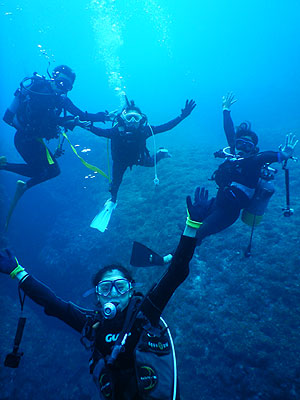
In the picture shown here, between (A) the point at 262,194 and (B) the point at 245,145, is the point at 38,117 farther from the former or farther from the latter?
(A) the point at 262,194

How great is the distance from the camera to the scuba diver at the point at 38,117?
203 inches

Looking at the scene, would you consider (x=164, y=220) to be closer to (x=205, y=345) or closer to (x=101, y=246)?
(x=101, y=246)

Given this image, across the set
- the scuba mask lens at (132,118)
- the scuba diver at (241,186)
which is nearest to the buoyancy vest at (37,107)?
the scuba mask lens at (132,118)

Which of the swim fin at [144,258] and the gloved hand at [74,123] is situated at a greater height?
the gloved hand at [74,123]

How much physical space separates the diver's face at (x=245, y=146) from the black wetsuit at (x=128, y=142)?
5.52 ft

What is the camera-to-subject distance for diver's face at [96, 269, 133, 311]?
251cm

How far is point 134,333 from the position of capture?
7.64 feet

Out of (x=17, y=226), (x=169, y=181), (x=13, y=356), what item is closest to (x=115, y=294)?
(x=13, y=356)

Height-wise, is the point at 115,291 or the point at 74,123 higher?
the point at 74,123

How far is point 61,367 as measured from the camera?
6.79 metres

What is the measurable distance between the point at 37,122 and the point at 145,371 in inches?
205

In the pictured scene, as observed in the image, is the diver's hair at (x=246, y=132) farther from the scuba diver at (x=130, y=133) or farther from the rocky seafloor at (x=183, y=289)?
the rocky seafloor at (x=183, y=289)

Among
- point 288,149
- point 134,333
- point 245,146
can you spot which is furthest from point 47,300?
point 288,149

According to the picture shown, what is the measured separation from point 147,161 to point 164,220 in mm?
3134
